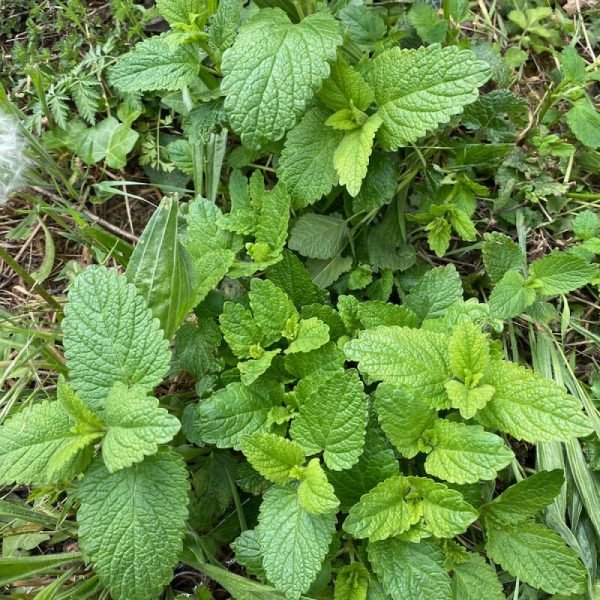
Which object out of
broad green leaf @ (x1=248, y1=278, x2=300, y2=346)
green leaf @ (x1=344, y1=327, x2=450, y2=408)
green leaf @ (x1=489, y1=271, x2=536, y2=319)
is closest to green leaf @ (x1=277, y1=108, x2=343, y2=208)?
broad green leaf @ (x1=248, y1=278, x2=300, y2=346)

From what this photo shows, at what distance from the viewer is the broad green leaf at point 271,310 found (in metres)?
1.48

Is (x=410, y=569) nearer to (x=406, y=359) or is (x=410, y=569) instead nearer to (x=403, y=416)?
(x=403, y=416)

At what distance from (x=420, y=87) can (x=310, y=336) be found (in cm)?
63

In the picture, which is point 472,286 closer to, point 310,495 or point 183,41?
point 310,495

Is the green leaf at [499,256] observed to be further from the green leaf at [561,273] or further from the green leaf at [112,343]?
the green leaf at [112,343]

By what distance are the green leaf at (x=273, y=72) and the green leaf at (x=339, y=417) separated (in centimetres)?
57

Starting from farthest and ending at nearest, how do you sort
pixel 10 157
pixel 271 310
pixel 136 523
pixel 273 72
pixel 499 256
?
pixel 10 157
pixel 499 256
pixel 271 310
pixel 273 72
pixel 136 523

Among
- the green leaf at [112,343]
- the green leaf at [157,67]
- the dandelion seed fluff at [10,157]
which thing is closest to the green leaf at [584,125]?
the green leaf at [157,67]

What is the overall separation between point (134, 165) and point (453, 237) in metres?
1.04

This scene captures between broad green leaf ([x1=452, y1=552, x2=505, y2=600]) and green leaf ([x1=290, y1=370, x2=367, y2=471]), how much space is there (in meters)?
0.39

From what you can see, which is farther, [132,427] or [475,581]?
[475,581]

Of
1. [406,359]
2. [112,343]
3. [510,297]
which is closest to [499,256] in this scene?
[510,297]

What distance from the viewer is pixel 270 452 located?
135cm

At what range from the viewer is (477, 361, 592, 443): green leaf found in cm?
126
